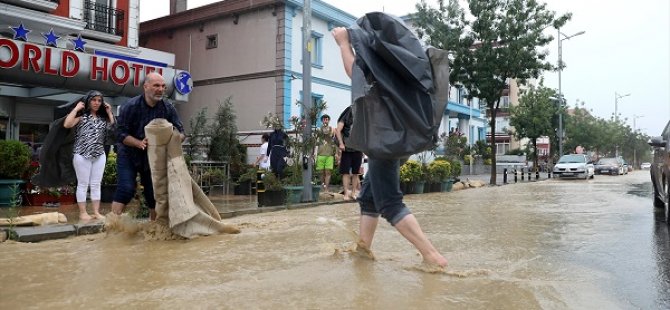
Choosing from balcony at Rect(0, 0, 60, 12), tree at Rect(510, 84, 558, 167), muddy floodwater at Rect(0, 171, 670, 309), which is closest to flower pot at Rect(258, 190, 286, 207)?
muddy floodwater at Rect(0, 171, 670, 309)

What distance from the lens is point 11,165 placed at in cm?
785

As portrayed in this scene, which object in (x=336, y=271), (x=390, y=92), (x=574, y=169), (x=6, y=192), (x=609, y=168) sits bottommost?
Answer: (x=336, y=271)

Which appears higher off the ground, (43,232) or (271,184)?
(271,184)

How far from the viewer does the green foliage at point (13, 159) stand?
7801 mm

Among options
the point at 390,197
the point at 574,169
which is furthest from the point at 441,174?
the point at 574,169

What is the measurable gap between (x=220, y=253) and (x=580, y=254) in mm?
3080

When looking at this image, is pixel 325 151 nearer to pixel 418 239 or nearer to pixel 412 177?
pixel 412 177

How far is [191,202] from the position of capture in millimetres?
4914

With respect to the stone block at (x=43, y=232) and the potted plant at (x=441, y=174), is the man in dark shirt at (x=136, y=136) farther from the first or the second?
the potted plant at (x=441, y=174)

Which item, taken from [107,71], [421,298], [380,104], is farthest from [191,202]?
[107,71]

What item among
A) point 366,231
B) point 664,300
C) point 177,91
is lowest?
point 664,300

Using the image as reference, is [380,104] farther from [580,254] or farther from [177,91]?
[177,91]

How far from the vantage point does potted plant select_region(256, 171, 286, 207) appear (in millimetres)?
8953

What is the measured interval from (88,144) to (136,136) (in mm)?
1516
